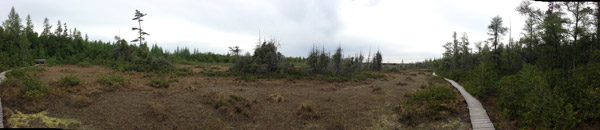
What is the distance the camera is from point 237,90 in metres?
17.0

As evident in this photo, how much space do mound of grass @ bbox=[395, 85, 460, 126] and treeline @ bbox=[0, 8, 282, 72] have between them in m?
20.3

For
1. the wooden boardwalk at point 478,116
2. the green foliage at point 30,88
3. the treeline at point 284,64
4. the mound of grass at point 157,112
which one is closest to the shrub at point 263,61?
the treeline at point 284,64

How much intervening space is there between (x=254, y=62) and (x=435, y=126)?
1743 centimetres

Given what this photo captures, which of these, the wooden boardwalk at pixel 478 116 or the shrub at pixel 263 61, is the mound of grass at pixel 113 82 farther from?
the wooden boardwalk at pixel 478 116

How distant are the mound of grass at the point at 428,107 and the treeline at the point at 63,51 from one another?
20290 millimetres

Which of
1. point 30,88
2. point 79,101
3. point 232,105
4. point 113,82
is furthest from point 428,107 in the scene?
point 30,88

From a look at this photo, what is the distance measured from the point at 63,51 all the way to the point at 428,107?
47803 mm

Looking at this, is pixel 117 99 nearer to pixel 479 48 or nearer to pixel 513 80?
pixel 513 80

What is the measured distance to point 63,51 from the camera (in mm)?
38781

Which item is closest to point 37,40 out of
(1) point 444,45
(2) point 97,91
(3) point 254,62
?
(3) point 254,62

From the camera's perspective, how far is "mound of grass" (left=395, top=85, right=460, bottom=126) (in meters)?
11.1

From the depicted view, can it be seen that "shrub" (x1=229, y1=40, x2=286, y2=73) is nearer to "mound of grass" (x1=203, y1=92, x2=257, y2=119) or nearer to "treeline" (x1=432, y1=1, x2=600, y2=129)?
"mound of grass" (x1=203, y1=92, x2=257, y2=119)

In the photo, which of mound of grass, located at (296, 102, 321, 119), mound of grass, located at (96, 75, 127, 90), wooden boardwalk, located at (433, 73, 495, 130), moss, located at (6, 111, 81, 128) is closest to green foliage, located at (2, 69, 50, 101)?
moss, located at (6, 111, 81, 128)

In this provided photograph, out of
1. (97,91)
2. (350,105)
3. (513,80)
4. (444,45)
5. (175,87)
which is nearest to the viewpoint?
(513,80)
